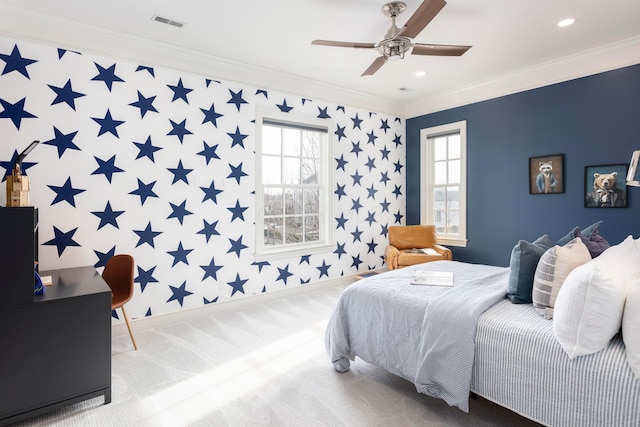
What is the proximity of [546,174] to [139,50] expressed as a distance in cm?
458

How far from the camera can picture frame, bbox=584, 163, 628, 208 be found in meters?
3.70

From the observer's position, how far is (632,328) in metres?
1.48

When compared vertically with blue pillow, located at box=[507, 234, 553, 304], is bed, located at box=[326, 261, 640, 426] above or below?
below

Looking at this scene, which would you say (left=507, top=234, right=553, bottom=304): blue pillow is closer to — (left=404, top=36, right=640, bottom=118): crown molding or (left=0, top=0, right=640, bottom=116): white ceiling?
(left=0, top=0, right=640, bottom=116): white ceiling

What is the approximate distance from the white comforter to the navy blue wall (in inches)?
77.0

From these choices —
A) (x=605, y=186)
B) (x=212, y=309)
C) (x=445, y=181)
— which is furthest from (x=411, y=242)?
(x=212, y=309)

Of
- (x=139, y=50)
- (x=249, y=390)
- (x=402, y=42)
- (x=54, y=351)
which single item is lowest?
(x=249, y=390)

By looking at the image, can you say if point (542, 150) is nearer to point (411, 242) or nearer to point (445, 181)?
point (445, 181)

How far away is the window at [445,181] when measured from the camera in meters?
5.11

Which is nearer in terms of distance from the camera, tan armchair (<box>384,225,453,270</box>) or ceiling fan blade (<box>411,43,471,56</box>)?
ceiling fan blade (<box>411,43,471,56</box>)

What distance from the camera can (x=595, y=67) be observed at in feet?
12.7

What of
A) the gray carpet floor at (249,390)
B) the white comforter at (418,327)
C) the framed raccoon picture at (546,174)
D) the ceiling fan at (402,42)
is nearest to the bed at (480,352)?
the white comforter at (418,327)

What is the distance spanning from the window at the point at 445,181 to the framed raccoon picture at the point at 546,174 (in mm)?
880

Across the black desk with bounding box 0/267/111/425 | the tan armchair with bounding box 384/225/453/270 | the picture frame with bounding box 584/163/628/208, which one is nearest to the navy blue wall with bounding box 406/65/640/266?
the picture frame with bounding box 584/163/628/208
